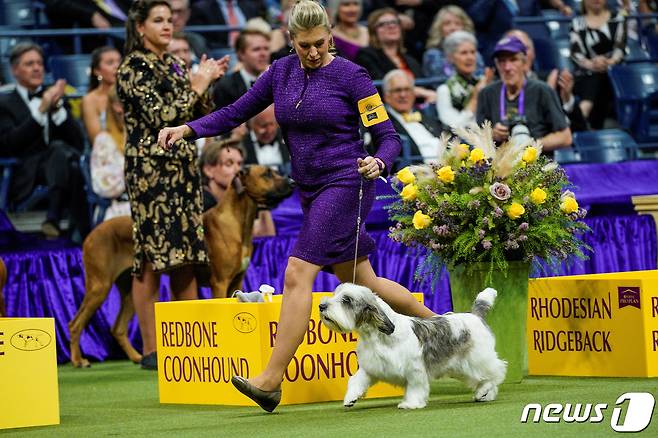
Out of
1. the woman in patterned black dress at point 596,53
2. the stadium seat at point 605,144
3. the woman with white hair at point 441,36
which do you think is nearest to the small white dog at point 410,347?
the stadium seat at point 605,144

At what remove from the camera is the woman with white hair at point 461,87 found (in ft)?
33.5

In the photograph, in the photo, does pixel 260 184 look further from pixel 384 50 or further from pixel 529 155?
pixel 384 50

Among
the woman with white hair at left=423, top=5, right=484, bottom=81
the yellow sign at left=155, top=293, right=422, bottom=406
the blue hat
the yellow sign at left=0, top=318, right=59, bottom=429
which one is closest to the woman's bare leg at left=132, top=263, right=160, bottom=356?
the yellow sign at left=155, top=293, right=422, bottom=406

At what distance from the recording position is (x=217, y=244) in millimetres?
7996

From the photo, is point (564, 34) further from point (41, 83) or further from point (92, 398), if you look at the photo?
point (92, 398)

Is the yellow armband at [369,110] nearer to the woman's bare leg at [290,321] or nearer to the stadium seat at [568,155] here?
the woman's bare leg at [290,321]

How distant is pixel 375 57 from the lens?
35.2ft

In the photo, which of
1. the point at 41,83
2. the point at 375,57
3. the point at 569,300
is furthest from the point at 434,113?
the point at 569,300

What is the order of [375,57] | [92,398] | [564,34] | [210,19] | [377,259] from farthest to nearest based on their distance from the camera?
1. [564,34]
2. [210,19]
3. [375,57]
4. [377,259]
5. [92,398]

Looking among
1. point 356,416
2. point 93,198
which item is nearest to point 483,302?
point 356,416

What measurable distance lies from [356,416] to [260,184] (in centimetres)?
319

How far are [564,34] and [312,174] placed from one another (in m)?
7.90

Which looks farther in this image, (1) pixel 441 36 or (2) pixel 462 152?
(1) pixel 441 36

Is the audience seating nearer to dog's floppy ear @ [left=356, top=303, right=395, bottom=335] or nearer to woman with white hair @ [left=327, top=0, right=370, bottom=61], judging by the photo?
woman with white hair @ [left=327, top=0, right=370, bottom=61]
